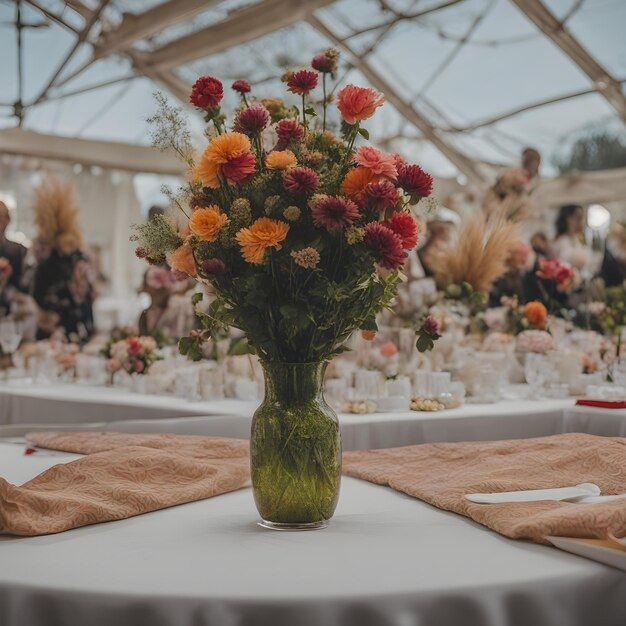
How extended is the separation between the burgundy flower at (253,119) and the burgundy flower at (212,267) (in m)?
0.21

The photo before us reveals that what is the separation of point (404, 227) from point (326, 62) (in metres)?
0.32

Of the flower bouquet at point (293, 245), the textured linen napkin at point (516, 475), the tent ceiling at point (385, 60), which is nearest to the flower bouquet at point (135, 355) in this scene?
the textured linen napkin at point (516, 475)

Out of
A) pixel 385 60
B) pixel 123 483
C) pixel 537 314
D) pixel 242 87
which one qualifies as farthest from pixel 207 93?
pixel 385 60

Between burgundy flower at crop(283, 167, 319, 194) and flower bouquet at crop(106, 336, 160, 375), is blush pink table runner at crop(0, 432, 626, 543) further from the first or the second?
flower bouquet at crop(106, 336, 160, 375)

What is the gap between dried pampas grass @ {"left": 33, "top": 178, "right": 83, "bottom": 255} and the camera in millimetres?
5059

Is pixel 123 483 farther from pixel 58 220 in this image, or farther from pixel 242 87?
pixel 58 220

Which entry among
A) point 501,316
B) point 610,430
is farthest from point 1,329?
point 610,430

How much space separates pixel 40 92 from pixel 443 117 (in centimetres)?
405

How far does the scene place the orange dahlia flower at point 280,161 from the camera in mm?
1334

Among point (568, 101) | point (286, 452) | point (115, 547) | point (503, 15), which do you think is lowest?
point (115, 547)

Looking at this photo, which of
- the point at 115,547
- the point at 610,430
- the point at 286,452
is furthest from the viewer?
the point at 610,430

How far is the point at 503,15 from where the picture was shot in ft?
24.9

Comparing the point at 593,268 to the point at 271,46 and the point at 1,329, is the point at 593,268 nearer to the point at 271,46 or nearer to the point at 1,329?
the point at 1,329

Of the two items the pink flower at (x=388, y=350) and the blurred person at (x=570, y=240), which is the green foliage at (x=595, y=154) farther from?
the pink flower at (x=388, y=350)
